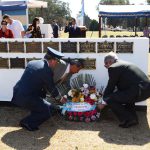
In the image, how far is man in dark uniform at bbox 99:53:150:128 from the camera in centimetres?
607

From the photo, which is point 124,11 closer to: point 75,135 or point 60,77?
point 60,77

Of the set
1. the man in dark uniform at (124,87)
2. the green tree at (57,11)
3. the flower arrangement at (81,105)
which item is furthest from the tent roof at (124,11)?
the green tree at (57,11)

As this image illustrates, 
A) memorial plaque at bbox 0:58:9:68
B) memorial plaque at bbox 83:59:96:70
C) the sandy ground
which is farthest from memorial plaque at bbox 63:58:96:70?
memorial plaque at bbox 0:58:9:68

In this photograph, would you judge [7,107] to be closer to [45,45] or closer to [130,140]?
[45,45]

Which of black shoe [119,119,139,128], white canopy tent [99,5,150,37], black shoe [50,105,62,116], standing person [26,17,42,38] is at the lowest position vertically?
black shoe [119,119,139,128]

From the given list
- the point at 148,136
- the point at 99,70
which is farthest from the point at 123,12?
the point at 148,136

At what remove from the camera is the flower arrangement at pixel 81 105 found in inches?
257

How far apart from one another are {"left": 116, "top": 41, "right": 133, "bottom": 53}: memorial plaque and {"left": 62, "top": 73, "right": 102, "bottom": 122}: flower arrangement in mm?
917

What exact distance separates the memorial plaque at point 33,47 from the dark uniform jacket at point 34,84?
1.04 metres

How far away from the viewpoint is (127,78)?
20.0ft

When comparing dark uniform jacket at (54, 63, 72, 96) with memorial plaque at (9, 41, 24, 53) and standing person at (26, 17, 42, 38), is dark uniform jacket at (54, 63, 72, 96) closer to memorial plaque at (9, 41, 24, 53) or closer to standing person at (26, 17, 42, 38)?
memorial plaque at (9, 41, 24, 53)

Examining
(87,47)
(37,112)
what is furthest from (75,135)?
(87,47)

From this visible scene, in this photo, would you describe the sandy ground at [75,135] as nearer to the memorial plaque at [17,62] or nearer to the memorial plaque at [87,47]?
the memorial plaque at [17,62]

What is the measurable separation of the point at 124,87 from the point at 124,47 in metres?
1.01
